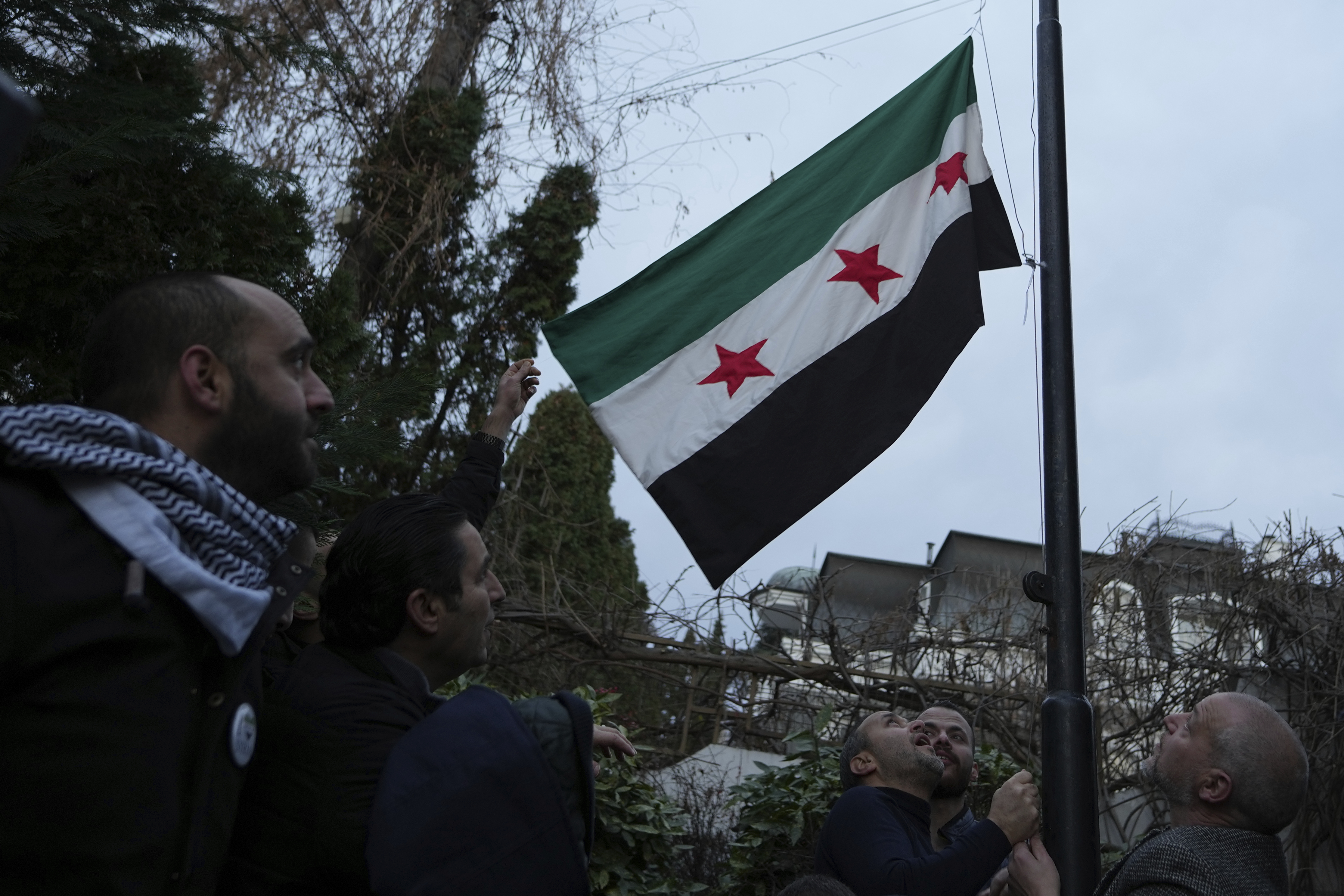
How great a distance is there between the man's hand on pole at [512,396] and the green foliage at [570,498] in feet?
21.4

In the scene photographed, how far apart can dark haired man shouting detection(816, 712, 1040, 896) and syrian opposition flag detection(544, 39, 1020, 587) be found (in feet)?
2.59

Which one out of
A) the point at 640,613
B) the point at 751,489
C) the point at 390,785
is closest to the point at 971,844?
the point at 751,489

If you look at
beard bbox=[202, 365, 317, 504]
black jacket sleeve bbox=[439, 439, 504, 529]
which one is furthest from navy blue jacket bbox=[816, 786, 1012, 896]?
beard bbox=[202, 365, 317, 504]

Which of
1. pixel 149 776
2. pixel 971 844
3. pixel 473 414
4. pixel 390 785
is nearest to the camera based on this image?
pixel 149 776

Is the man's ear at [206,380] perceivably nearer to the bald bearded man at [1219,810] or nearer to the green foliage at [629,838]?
the bald bearded man at [1219,810]

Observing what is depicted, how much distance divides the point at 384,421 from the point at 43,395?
1.25 metres

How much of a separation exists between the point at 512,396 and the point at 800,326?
119 cm

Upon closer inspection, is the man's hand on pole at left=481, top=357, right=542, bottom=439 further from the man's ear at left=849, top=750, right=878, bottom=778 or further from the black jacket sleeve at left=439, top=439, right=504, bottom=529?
the man's ear at left=849, top=750, right=878, bottom=778

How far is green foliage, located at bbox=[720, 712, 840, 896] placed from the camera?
517cm

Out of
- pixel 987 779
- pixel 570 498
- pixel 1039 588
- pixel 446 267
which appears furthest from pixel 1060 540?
pixel 570 498

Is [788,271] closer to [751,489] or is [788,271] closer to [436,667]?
[751,489]

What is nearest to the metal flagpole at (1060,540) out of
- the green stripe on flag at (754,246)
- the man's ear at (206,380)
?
the green stripe on flag at (754,246)

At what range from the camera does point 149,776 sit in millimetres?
1465

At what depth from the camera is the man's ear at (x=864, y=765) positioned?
12.3 ft
